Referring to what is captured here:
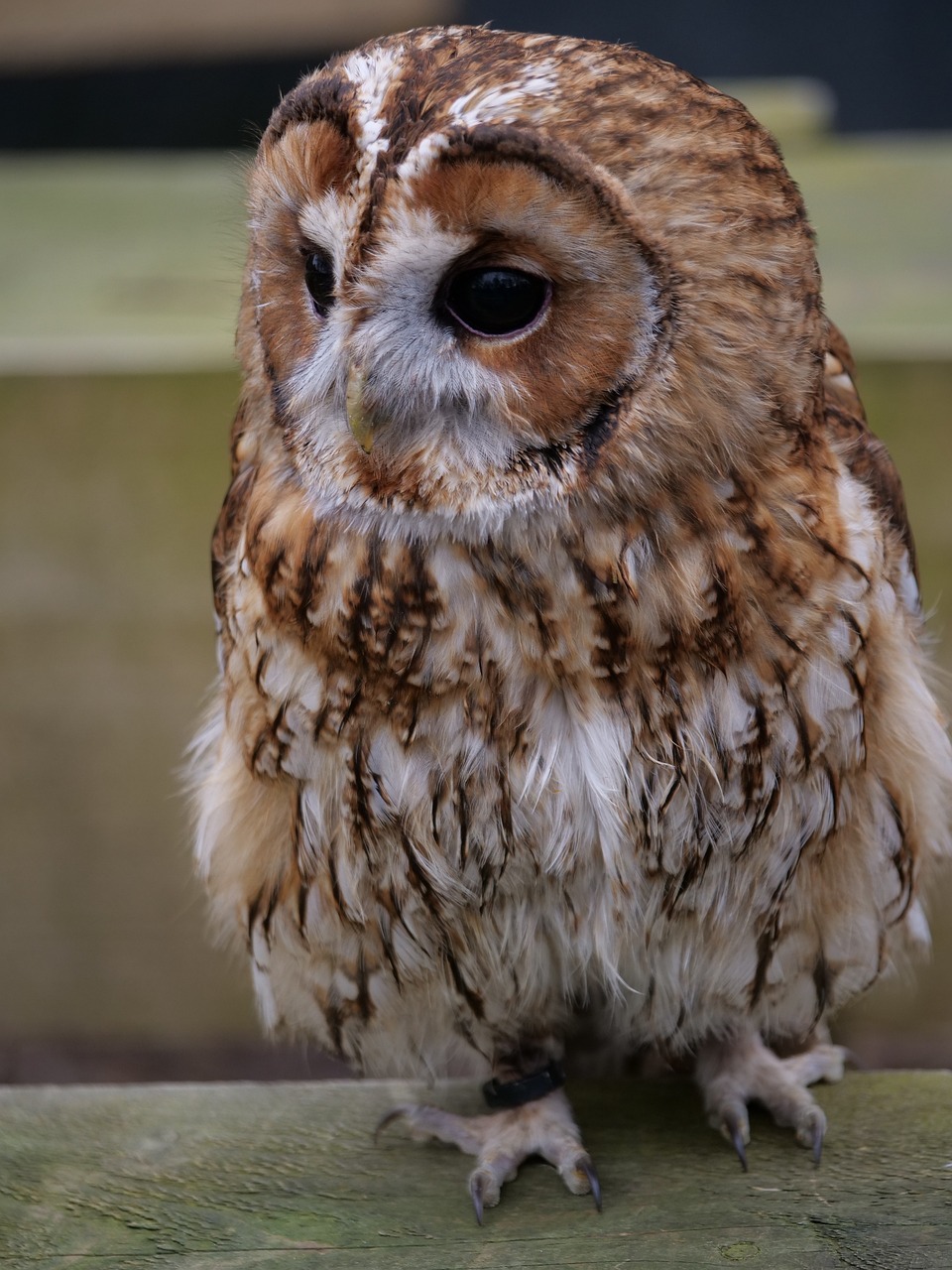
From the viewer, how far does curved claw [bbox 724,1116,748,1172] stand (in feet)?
4.96

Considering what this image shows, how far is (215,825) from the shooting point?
158 cm

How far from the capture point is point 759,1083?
160cm

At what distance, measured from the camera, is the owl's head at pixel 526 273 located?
3.55ft

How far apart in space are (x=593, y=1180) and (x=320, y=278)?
92 cm

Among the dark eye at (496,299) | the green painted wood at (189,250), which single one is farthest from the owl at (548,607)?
the green painted wood at (189,250)

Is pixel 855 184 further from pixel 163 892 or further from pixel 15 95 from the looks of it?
pixel 15 95

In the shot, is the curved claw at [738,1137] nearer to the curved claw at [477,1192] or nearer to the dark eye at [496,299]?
the curved claw at [477,1192]

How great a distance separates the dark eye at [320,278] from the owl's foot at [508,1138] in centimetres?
88

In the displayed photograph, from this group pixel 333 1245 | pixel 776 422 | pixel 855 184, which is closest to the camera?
pixel 776 422

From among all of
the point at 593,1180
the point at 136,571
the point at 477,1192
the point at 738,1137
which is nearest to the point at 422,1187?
the point at 477,1192

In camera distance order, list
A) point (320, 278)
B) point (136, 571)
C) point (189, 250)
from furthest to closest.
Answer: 1. point (189, 250)
2. point (136, 571)
3. point (320, 278)

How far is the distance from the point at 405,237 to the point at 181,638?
1.91 m

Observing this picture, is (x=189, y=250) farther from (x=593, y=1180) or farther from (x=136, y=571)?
(x=593, y=1180)

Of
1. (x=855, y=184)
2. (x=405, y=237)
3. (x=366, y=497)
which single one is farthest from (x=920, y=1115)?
(x=855, y=184)
